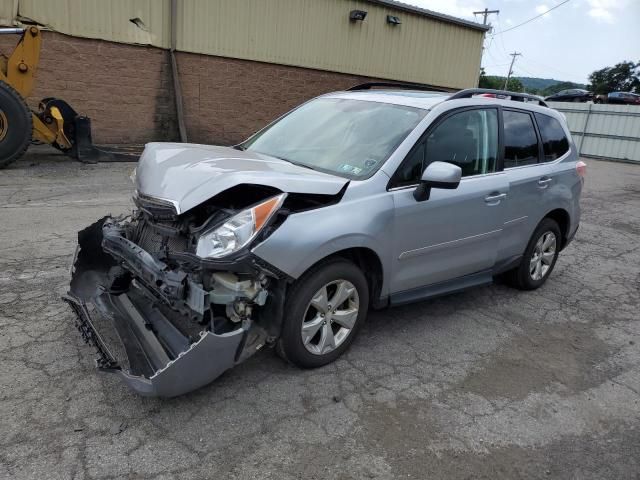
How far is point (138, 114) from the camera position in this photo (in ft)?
41.0

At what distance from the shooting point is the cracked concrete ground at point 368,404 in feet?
8.42

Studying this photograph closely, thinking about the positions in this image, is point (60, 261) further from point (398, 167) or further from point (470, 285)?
point (470, 285)

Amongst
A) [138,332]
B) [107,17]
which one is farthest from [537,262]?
[107,17]

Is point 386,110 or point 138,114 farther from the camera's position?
point 138,114

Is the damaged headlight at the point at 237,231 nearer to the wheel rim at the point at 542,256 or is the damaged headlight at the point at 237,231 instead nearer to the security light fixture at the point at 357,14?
the wheel rim at the point at 542,256

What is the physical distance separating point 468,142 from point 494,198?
19.8 inches

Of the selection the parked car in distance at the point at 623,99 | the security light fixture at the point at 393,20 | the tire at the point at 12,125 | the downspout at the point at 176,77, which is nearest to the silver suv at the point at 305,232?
the tire at the point at 12,125

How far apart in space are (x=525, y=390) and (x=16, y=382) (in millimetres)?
3128

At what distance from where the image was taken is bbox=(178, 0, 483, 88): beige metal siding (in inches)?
514

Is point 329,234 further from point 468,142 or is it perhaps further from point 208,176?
point 468,142

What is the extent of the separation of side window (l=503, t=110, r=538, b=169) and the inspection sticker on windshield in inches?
62.5

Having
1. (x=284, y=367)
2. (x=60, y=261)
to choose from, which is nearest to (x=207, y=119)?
(x=60, y=261)

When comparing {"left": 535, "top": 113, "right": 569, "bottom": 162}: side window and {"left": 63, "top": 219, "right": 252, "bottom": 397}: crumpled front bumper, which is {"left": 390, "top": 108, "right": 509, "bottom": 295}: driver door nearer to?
{"left": 535, "top": 113, "right": 569, "bottom": 162}: side window

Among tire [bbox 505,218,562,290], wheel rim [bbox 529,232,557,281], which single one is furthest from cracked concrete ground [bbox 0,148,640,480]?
wheel rim [bbox 529,232,557,281]
